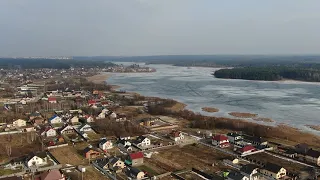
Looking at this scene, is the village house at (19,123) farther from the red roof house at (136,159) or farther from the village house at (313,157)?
the village house at (313,157)

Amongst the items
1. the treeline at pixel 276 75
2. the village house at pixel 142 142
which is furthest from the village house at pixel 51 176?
the treeline at pixel 276 75

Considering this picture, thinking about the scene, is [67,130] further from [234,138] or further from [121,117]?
[234,138]

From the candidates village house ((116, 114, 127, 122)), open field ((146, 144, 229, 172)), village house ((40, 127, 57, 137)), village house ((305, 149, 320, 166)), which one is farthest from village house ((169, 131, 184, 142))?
village house ((40, 127, 57, 137))

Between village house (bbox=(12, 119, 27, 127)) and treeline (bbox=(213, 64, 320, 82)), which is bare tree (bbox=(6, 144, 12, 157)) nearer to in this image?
village house (bbox=(12, 119, 27, 127))

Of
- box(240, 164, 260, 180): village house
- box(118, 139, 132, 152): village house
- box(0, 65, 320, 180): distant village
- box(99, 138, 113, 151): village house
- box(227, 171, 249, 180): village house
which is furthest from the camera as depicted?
box(99, 138, 113, 151): village house

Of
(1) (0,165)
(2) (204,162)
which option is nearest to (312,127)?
(2) (204,162)

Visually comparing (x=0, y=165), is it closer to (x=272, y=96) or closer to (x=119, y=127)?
(x=119, y=127)

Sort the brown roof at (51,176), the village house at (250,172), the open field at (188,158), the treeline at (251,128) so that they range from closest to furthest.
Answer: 1. the brown roof at (51,176)
2. the village house at (250,172)
3. the open field at (188,158)
4. the treeline at (251,128)
